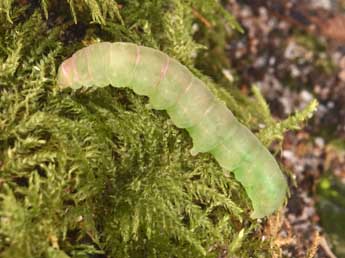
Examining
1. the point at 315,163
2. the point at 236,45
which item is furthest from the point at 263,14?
the point at 315,163

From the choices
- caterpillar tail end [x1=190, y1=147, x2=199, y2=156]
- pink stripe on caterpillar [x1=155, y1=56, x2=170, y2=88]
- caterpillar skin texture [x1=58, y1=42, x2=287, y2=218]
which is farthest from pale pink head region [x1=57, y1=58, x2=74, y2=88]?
caterpillar tail end [x1=190, y1=147, x2=199, y2=156]

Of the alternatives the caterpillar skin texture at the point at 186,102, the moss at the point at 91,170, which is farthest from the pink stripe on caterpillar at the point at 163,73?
the moss at the point at 91,170

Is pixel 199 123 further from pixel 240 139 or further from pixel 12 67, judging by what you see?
pixel 12 67

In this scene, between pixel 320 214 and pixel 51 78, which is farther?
pixel 320 214

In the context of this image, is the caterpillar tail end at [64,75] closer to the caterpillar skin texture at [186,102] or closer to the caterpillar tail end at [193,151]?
the caterpillar skin texture at [186,102]

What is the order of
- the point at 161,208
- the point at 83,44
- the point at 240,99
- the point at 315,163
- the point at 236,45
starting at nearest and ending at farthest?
the point at 161,208 → the point at 83,44 → the point at 240,99 → the point at 315,163 → the point at 236,45

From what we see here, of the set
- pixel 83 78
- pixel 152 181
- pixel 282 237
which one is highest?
pixel 83 78

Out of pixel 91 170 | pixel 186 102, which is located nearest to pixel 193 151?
pixel 186 102

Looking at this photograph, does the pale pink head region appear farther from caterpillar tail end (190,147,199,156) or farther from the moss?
caterpillar tail end (190,147,199,156)
